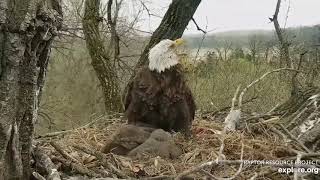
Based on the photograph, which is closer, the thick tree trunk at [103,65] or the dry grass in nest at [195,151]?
the dry grass in nest at [195,151]

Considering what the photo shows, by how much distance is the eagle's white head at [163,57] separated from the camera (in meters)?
4.56

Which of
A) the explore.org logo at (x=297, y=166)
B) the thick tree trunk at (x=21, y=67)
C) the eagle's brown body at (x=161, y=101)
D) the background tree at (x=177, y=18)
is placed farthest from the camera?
the background tree at (x=177, y=18)

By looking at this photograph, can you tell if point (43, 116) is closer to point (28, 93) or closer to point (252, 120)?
point (252, 120)

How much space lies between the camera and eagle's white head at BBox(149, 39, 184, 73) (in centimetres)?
456

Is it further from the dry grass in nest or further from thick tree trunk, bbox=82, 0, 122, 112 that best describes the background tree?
the dry grass in nest

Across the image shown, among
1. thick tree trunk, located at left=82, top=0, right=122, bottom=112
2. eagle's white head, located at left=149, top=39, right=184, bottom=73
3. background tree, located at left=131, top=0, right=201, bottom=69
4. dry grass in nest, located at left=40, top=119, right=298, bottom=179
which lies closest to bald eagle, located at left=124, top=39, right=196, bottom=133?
eagle's white head, located at left=149, top=39, right=184, bottom=73

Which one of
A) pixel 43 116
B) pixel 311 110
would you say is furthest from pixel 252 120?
pixel 43 116

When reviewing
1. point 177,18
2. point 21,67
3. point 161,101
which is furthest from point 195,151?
point 177,18

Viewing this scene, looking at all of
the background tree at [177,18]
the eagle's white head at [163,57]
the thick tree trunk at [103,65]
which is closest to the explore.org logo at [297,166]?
the eagle's white head at [163,57]

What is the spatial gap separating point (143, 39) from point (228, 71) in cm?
151

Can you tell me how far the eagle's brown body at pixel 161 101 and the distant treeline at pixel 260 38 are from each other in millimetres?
2167

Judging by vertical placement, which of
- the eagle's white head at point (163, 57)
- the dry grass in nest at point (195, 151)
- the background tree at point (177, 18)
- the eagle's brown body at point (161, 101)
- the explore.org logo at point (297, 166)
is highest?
the background tree at point (177, 18)

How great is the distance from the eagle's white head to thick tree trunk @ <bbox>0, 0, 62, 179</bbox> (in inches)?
81.1

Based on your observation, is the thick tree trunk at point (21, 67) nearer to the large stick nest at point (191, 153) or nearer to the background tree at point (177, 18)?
the large stick nest at point (191, 153)
